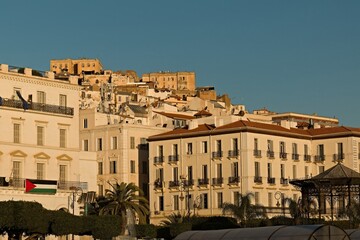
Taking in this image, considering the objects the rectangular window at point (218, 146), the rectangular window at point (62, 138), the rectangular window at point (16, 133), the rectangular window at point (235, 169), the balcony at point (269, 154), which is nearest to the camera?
the rectangular window at point (16, 133)

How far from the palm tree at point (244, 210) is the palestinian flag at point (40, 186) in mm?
17683

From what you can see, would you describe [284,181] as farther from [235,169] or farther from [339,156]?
[339,156]

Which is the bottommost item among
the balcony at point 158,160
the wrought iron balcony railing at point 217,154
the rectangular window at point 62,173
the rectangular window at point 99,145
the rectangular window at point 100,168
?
the rectangular window at point 62,173

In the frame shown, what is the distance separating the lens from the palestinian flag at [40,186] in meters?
97.8

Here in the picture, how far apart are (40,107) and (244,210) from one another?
70.1 feet

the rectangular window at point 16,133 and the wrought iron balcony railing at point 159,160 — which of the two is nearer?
the rectangular window at point 16,133

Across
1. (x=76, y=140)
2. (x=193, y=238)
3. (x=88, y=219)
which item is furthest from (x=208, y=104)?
(x=193, y=238)

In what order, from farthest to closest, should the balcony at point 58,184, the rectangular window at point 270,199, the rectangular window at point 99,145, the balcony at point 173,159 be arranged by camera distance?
the rectangular window at point 99,145 < the balcony at point 173,159 < the rectangular window at point 270,199 < the balcony at point 58,184

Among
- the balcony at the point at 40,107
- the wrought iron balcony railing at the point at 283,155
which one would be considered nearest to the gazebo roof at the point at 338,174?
the balcony at the point at 40,107

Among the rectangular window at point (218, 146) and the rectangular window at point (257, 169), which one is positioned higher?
the rectangular window at point (218, 146)

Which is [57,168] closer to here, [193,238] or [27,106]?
[27,106]

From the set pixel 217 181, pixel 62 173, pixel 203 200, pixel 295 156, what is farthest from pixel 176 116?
pixel 62 173

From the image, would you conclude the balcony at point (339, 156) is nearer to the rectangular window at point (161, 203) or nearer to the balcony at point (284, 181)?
the balcony at point (284, 181)

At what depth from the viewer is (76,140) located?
105562 mm
